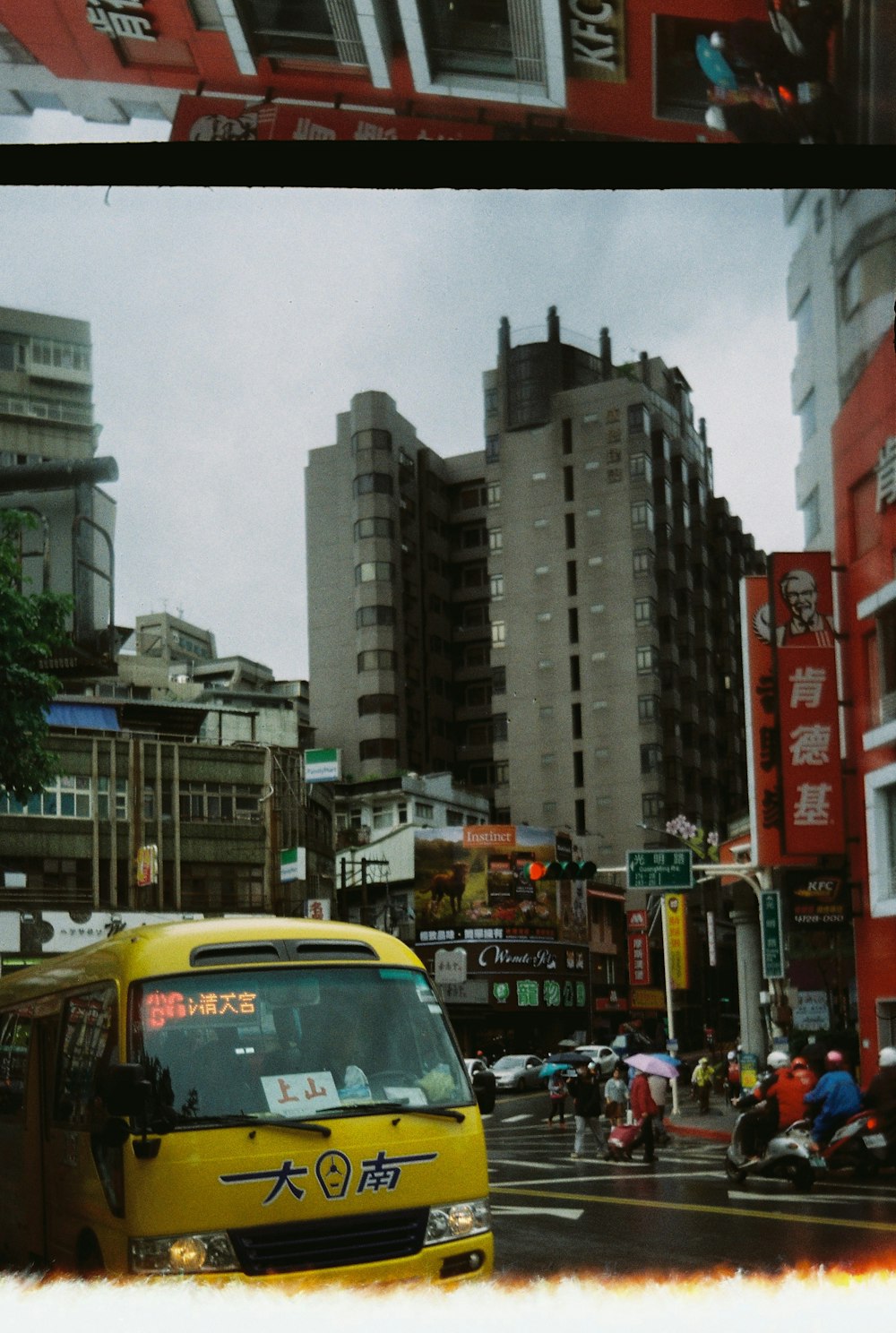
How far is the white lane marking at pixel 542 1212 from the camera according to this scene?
11.6 meters

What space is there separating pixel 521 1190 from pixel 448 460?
171ft

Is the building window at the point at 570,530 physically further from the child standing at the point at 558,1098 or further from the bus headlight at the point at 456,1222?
the bus headlight at the point at 456,1222

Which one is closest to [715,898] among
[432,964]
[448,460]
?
[432,964]

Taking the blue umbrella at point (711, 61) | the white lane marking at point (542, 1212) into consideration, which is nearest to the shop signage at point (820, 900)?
the white lane marking at point (542, 1212)

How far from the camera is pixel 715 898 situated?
6481 cm

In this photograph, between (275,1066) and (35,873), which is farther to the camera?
(35,873)

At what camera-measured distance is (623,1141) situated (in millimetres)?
18062

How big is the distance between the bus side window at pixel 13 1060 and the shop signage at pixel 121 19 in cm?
510

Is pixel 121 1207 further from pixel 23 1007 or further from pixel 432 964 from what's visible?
pixel 432 964

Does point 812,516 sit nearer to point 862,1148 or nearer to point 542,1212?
point 862,1148

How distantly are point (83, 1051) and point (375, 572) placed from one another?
50.7 meters

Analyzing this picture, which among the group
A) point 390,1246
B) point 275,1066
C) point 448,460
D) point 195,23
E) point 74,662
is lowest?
point 390,1246

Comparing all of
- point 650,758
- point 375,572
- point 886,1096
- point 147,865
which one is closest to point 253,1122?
point 886,1096

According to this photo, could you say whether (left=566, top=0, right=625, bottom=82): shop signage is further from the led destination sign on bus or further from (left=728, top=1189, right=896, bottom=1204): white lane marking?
(left=728, top=1189, right=896, bottom=1204): white lane marking
